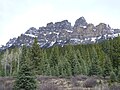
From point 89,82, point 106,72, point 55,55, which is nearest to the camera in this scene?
point 89,82

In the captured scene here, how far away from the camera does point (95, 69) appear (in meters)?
50.2

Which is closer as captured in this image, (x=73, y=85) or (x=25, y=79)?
(x=25, y=79)

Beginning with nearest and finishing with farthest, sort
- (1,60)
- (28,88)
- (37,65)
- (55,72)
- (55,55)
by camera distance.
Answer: (28,88) → (37,65) → (55,72) → (55,55) → (1,60)

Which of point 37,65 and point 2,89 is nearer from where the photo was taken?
point 2,89

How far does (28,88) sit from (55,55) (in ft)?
179

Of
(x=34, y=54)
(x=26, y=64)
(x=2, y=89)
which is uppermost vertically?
(x=34, y=54)

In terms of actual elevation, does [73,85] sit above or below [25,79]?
below

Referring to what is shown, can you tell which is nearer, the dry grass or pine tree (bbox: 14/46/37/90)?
pine tree (bbox: 14/46/37/90)

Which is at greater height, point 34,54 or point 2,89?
point 34,54

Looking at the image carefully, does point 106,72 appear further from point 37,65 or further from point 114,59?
point 37,65

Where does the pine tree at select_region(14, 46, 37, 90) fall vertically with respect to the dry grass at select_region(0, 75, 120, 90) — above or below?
above

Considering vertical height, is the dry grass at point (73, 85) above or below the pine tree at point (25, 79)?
below

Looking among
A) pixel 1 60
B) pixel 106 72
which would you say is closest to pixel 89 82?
pixel 106 72

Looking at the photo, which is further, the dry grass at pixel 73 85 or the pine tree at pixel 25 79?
the dry grass at pixel 73 85
